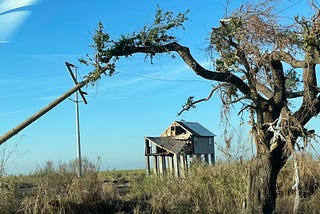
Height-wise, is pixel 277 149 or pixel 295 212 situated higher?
pixel 277 149

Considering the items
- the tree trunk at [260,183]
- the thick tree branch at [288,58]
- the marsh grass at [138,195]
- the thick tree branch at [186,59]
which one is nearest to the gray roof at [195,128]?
the marsh grass at [138,195]

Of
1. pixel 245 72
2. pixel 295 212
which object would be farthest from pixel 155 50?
pixel 295 212

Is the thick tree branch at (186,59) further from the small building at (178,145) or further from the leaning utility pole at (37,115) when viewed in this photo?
the small building at (178,145)

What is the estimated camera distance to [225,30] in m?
11.4

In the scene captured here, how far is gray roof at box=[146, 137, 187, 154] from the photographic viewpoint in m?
27.7

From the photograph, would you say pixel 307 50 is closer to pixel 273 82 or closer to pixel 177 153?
pixel 273 82

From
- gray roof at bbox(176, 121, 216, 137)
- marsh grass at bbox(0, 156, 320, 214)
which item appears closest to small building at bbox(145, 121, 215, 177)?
gray roof at bbox(176, 121, 216, 137)

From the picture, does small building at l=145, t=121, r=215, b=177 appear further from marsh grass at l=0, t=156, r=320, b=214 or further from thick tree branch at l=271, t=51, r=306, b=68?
thick tree branch at l=271, t=51, r=306, b=68

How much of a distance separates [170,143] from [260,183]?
16.3 metres

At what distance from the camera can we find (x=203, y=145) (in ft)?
98.1

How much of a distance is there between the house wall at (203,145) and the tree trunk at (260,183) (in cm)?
1604

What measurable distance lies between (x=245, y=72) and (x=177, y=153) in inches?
617

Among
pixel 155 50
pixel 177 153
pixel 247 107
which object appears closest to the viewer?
pixel 155 50

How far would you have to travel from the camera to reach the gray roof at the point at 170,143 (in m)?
27.7
